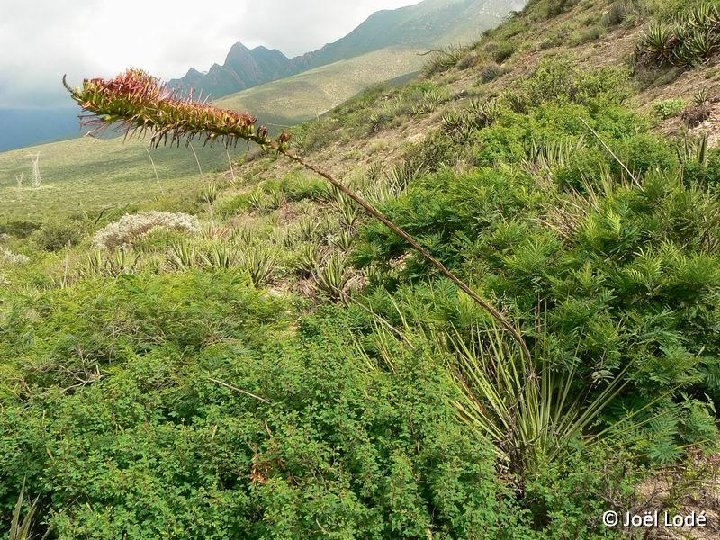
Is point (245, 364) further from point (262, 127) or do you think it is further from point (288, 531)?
point (262, 127)

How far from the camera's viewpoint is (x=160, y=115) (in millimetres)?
1604

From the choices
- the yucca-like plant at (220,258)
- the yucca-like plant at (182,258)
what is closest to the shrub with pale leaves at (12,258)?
the yucca-like plant at (182,258)

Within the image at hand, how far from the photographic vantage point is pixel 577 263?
3.61 metres

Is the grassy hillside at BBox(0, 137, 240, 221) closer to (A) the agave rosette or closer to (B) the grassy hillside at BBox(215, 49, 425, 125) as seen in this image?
(A) the agave rosette

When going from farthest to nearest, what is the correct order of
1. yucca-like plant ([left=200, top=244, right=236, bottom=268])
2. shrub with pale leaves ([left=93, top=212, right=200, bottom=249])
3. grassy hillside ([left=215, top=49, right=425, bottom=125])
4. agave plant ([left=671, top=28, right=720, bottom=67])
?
grassy hillside ([left=215, top=49, right=425, bottom=125]) < shrub with pale leaves ([left=93, top=212, right=200, bottom=249]) < agave plant ([left=671, top=28, right=720, bottom=67]) < yucca-like plant ([left=200, top=244, right=236, bottom=268])

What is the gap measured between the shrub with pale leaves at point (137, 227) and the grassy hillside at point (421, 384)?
22.3ft

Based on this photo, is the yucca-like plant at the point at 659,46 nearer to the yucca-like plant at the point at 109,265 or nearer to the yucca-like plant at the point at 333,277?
the yucca-like plant at the point at 333,277

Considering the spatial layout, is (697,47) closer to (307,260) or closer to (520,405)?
(307,260)

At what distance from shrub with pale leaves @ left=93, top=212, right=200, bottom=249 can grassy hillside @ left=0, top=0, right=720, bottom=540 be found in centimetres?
679

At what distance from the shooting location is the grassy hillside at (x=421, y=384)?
7.89 ft

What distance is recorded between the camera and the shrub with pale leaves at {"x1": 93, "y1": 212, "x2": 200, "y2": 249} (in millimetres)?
12261

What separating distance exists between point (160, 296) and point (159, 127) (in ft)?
10.9

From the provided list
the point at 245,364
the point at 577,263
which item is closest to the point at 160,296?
the point at 245,364

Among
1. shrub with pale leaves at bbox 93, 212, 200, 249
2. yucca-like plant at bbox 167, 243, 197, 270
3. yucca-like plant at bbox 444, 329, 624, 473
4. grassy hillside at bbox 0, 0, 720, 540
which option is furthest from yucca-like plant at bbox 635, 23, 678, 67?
shrub with pale leaves at bbox 93, 212, 200, 249
